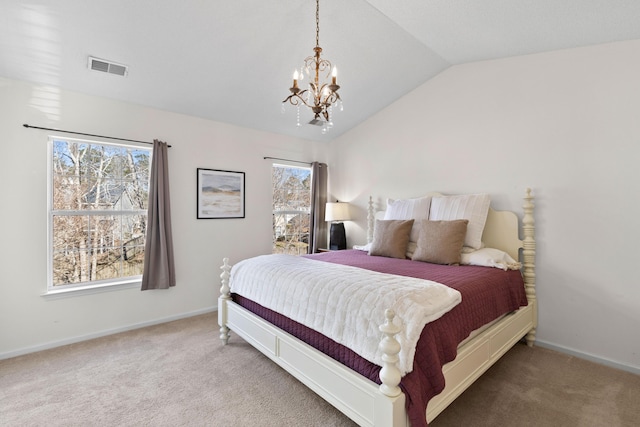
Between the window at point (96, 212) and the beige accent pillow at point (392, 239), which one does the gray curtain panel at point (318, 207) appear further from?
the window at point (96, 212)

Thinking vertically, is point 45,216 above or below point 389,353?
above

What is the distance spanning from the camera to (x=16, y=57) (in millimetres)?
2369

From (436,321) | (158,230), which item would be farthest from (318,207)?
(436,321)

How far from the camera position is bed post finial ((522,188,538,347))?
275cm

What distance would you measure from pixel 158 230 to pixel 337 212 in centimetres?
226

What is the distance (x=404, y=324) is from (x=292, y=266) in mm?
1075

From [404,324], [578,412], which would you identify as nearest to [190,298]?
[404,324]

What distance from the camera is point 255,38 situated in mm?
2566

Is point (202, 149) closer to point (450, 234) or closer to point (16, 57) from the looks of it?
point (16, 57)

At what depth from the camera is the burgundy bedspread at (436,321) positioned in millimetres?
1441

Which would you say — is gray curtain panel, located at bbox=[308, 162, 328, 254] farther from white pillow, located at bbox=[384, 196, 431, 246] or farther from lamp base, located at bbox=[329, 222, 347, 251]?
white pillow, located at bbox=[384, 196, 431, 246]

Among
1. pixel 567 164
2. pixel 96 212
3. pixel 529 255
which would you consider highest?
pixel 567 164

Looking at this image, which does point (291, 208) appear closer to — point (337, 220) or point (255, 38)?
point (337, 220)

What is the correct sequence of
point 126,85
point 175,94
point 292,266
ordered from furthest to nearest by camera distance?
point 175,94 → point 126,85 → point 292,266
